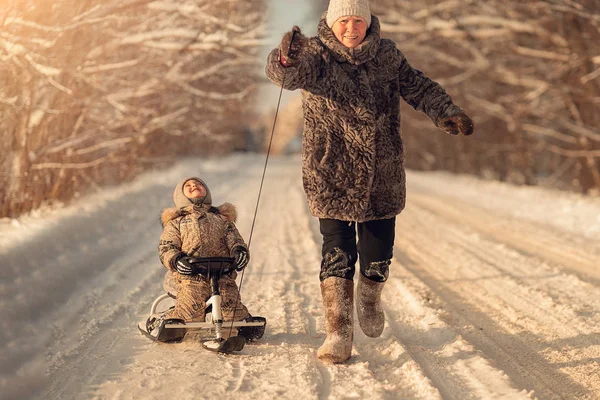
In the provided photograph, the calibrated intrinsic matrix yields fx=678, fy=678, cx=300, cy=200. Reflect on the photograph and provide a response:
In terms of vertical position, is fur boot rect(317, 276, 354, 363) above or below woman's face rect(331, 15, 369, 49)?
below

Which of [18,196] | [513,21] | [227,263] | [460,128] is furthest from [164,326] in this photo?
[513,21]

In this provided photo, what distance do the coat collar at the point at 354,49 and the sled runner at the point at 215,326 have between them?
1.34 m

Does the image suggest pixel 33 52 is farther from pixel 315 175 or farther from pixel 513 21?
pixel 513 21

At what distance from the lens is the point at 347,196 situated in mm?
3820

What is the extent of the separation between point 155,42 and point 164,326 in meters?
6.40

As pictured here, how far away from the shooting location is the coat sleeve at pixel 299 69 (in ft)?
11.7

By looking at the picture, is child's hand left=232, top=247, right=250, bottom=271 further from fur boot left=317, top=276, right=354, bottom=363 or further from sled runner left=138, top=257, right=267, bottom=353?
fur boot left=317, top=276, right=354, bottom=363

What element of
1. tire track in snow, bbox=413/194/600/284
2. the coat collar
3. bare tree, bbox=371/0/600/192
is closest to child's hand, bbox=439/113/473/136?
the coat collar

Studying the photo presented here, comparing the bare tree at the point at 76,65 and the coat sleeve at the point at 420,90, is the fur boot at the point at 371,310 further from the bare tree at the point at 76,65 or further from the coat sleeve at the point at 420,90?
the bare tree at the point at 76,65

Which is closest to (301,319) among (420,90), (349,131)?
(349,131)

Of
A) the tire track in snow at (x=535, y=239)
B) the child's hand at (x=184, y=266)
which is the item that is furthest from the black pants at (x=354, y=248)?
the tire track in snow at (x=535, y=239)

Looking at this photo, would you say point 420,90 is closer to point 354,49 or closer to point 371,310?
point 354,49

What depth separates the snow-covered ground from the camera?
10.9 feet

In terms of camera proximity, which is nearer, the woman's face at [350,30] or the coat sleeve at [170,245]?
the woman's face at [350,30]
